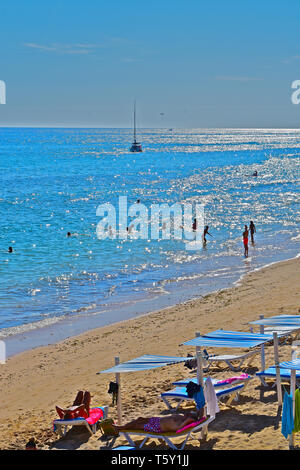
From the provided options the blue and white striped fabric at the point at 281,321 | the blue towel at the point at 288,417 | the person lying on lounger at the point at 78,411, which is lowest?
the person lying on lounger at the point at 78,411

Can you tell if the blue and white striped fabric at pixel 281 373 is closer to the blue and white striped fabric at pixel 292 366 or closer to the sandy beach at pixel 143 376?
the sandy beach at pixel 143 376

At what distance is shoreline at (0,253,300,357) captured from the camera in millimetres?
17141

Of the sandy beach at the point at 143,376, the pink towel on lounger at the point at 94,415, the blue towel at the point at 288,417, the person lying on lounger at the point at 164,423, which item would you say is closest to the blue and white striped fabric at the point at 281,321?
the sandy beach at the point at 143,376

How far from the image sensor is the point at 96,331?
58.8 ft

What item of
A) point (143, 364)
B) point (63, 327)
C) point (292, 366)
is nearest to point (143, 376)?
point (143, 364)

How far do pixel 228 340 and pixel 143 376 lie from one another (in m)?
3.94

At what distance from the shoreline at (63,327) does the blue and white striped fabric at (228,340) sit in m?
8.30

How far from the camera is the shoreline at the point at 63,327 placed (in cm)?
1714

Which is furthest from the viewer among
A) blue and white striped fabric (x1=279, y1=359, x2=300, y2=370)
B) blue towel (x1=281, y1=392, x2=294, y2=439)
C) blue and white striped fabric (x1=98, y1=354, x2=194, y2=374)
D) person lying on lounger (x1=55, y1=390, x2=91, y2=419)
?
person lying on lounger (x1=55, y1=390, x2=91, y2=419)

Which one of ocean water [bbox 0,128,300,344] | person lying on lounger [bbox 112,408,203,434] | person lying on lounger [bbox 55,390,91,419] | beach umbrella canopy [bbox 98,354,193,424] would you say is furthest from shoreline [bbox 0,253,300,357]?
person lying on lounger [bbox 112,408,203,434]

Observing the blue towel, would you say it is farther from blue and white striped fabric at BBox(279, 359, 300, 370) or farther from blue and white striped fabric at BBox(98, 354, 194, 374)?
blue and white striped fabric at BBox(98, 354, 194, 374)

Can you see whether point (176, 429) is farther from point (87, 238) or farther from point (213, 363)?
point (87, 238)

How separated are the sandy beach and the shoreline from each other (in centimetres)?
49

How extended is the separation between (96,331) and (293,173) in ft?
251
